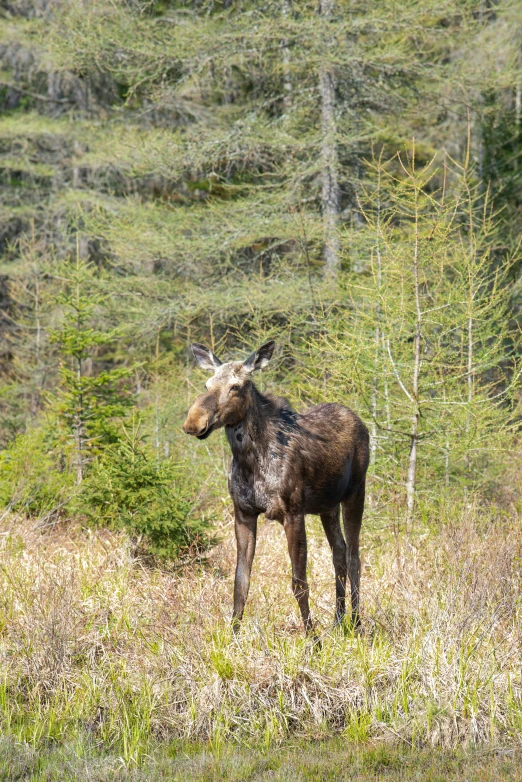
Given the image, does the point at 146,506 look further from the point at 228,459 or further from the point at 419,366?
the point at 228,459

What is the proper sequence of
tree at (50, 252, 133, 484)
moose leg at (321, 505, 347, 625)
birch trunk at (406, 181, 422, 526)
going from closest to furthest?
moose leg at (321, 505, 347, 625) → birch trunk at (406, 181, 422, 526) → tree at (50, 252, 133, 484)

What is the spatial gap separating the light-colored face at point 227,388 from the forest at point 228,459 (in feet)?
4.85

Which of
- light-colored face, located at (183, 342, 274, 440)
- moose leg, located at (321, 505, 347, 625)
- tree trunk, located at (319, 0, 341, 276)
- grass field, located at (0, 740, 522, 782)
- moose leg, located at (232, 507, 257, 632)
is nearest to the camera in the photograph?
grass field, located at (0, 740, 522, 782)

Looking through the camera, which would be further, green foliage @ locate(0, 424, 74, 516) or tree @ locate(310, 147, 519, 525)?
green foliage @ locate(0, 424, 74, 516)

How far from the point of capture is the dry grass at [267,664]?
5402 mm

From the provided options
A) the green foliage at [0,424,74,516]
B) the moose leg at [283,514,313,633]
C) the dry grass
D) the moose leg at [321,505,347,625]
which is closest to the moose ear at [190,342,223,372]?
the moose leg at [283,514,313,633]

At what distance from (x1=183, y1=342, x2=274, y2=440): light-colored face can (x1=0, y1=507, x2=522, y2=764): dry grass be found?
1442mm

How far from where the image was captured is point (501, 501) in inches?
425

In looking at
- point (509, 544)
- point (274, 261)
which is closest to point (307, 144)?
point (274, 261)

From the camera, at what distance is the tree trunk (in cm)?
1617

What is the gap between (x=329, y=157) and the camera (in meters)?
16.5

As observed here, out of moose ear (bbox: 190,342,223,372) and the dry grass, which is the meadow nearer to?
the dry grass

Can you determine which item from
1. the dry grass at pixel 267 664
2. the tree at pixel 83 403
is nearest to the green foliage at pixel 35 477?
the tree at pixel 83 403

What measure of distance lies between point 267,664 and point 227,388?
6.05ft
